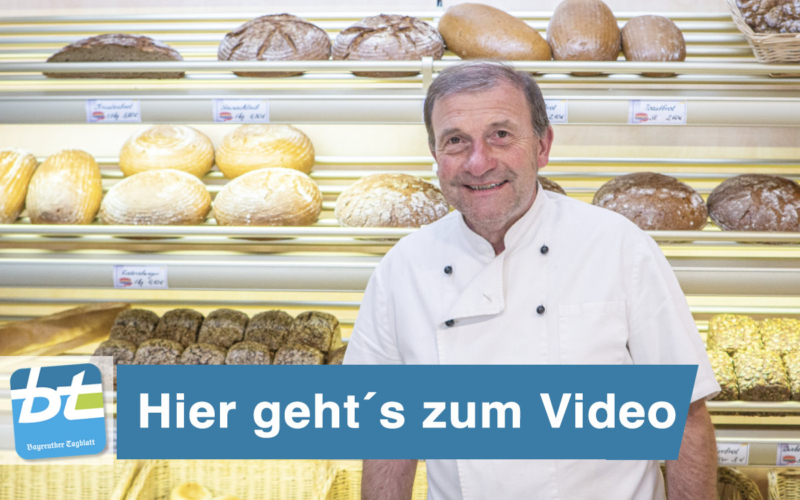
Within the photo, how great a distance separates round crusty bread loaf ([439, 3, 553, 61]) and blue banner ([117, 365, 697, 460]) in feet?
3.25

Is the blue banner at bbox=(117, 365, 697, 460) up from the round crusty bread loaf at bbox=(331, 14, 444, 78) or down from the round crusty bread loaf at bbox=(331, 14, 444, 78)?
down

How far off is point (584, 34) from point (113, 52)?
1.37 m

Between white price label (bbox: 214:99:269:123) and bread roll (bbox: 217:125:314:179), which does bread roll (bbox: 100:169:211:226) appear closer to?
bread roll (bbox: 217:125:314:179)

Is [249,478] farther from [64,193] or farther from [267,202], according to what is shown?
[64,193]

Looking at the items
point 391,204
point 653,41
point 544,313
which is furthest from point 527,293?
point 653,41

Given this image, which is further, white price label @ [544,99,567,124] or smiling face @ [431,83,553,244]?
white price label @ [544,99,567,124]

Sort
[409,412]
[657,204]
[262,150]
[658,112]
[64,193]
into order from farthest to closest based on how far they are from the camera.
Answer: [262,150]
[64,193]
[657,204]
[658,112]
[409,412]

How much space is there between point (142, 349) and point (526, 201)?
1235 mm

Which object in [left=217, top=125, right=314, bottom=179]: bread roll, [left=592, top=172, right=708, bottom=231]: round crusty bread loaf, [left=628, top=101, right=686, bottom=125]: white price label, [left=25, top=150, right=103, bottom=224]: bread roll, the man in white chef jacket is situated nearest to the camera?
the man in white chef jacket

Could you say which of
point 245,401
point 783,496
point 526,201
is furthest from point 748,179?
point 245,401

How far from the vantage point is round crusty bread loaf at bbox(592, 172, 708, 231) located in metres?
1.87

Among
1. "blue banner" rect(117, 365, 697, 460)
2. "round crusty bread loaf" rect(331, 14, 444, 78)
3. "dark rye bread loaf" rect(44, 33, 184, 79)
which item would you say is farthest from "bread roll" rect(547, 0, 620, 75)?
"dark rye bread loaf" rect(44, 33, 184, 79)

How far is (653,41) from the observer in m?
1.89

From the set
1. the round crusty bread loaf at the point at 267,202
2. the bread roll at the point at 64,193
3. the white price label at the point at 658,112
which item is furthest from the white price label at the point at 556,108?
the bread roll at the point at 64,193
